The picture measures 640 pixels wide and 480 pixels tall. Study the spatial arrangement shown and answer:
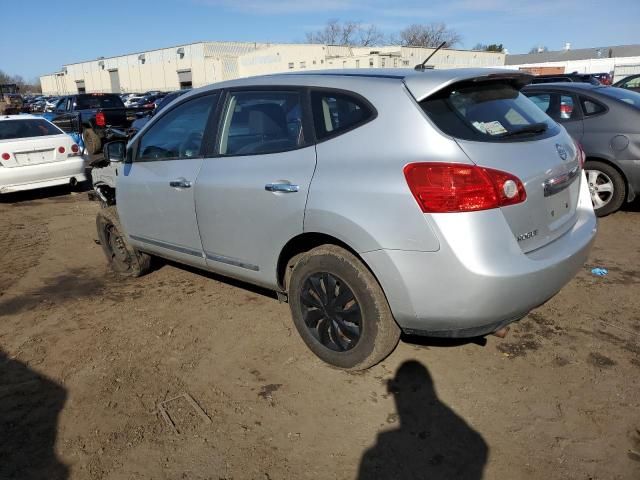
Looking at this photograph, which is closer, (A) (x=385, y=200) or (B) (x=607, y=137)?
(A) (x=385, y=200)

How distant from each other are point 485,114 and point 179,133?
93.3 inches

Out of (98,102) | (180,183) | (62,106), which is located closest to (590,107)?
(180,183)

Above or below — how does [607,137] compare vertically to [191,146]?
below

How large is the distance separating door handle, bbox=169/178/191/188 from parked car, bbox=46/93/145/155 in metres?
5.96

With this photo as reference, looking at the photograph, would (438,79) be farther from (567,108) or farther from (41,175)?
(41,175)

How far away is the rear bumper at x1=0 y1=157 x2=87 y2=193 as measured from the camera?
29.2 feet

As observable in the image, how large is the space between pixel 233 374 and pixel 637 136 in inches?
210

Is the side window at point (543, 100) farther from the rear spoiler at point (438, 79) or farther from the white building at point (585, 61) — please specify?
the white building at point (585, 61)

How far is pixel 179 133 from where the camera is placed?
4.12m

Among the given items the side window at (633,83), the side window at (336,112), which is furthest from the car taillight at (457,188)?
the side window at (633,83)

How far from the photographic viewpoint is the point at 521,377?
315 cm

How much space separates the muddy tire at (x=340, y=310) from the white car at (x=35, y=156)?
7.56m

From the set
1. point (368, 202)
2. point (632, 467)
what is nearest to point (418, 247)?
point (368, 202)

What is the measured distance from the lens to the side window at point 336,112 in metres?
2.96
